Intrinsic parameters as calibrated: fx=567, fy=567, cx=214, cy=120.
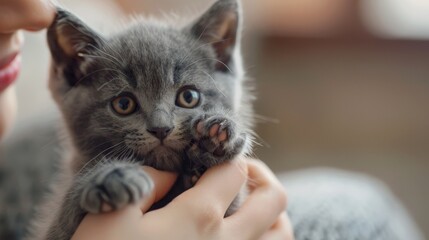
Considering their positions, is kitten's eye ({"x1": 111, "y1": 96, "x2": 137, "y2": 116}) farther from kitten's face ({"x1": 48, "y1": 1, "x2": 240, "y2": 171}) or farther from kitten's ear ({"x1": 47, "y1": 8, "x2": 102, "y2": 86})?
kitten's ear ({"x1": 47, "y1": 8, "x2": 102, "y2": 86})

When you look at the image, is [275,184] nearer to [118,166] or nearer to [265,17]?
[118,166]

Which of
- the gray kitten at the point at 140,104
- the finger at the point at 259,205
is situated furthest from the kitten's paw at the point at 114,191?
the finger at the point at 259,205

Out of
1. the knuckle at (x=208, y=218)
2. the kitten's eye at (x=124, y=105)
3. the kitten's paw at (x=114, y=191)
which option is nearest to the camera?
the kitten's paw at (x=114, y=191)

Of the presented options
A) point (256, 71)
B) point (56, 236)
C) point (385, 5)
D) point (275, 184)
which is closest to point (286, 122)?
point (256, 71)

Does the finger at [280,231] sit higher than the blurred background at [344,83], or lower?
lower

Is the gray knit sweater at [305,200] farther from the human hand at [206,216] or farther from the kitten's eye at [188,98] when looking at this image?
the kitten's eye at [188,98]

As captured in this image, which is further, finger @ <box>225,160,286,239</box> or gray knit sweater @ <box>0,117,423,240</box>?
gray knit sweater @ <box>0,117,423,240</box>

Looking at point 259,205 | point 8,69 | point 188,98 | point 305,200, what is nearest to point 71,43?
point 8,69

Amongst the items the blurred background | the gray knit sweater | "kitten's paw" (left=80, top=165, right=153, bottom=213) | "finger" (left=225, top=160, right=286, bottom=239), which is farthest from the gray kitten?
the blurred background
